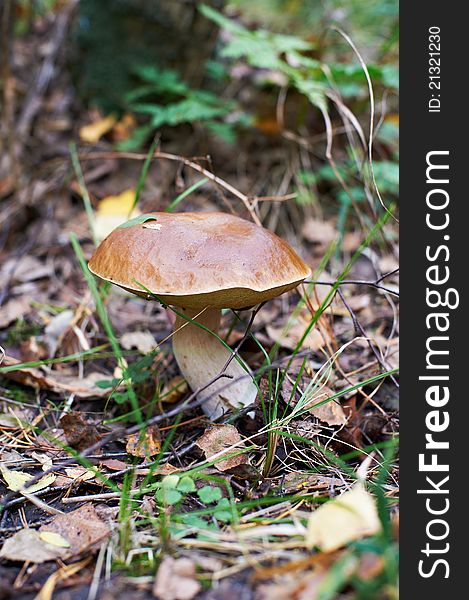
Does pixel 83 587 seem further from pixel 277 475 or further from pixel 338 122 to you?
pixel 338 122

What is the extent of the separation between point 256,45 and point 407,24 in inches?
63.4

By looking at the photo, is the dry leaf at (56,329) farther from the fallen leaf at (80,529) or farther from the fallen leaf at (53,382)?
the fallen leaf at (80,529)

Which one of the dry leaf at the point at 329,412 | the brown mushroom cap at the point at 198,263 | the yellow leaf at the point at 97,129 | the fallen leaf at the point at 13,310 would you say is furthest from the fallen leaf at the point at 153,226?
the yellow leaf at the point at 97,129

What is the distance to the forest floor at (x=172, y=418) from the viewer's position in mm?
1191

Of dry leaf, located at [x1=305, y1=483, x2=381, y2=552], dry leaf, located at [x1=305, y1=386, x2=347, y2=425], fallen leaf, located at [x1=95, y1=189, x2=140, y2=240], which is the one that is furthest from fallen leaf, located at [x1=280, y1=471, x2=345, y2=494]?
fallen leaf, located at [x1=95, y1=189, x2=140, y2=240]

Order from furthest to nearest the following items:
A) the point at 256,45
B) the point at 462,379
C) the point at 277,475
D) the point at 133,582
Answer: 1. the point at 256,45
2. the point at 277,475
3. the point at 462,379
4. the point at 133,582

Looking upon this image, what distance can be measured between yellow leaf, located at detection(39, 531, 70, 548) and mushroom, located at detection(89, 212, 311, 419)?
1.80 feet

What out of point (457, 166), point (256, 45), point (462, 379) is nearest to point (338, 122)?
point (256, 45)

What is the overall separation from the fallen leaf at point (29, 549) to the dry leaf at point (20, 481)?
23 centimetres

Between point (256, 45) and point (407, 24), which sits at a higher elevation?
point (256, 45)

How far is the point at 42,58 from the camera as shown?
457 centimetres

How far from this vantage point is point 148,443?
1869 mm

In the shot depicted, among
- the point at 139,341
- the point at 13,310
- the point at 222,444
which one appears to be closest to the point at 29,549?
the point at 222,444

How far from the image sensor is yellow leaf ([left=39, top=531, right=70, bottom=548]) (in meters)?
1.38
